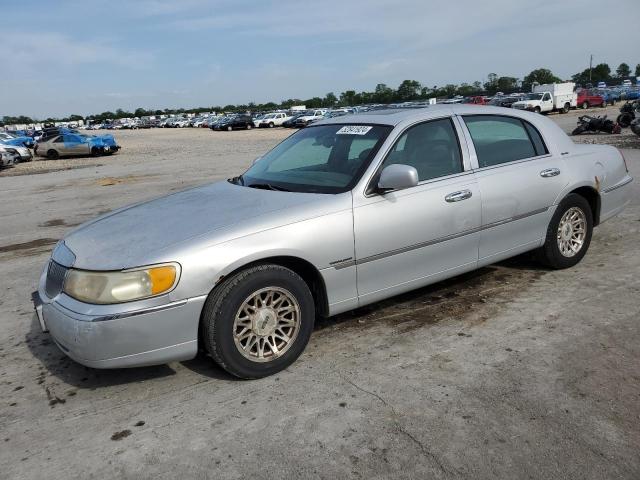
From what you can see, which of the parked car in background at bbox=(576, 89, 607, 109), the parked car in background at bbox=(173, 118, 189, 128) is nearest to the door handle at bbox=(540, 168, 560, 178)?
the parked car in background at bbox=(576, 89, 607, 109)

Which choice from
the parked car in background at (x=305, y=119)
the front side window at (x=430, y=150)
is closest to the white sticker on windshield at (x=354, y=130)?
the front side window at (x=430, y=150)

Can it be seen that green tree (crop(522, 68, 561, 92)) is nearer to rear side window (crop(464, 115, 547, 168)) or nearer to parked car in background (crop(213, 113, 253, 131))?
parked car in background (crop(213, 113, 253, 131))

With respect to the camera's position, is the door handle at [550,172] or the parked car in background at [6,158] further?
the parked car in background at [6,158]

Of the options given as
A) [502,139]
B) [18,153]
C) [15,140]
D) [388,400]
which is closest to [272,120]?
[15,140]

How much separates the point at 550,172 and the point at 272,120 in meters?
52.7

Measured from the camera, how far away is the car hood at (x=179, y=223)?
128 inches

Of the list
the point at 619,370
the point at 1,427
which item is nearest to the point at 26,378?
the point at 1,427

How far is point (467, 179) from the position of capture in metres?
4.27

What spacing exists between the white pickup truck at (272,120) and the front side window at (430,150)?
52.7 metres

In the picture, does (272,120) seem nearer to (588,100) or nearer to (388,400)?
(588,100)

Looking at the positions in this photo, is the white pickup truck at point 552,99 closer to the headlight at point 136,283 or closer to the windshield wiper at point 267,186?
the windshield wiper at point 267,186

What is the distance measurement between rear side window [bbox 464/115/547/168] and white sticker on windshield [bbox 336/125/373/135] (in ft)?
2.82

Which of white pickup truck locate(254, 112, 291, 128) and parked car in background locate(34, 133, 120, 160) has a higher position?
white pickup truck locate(254, 112, 291, 128)

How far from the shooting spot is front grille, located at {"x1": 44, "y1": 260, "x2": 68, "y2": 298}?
342 centimetres
